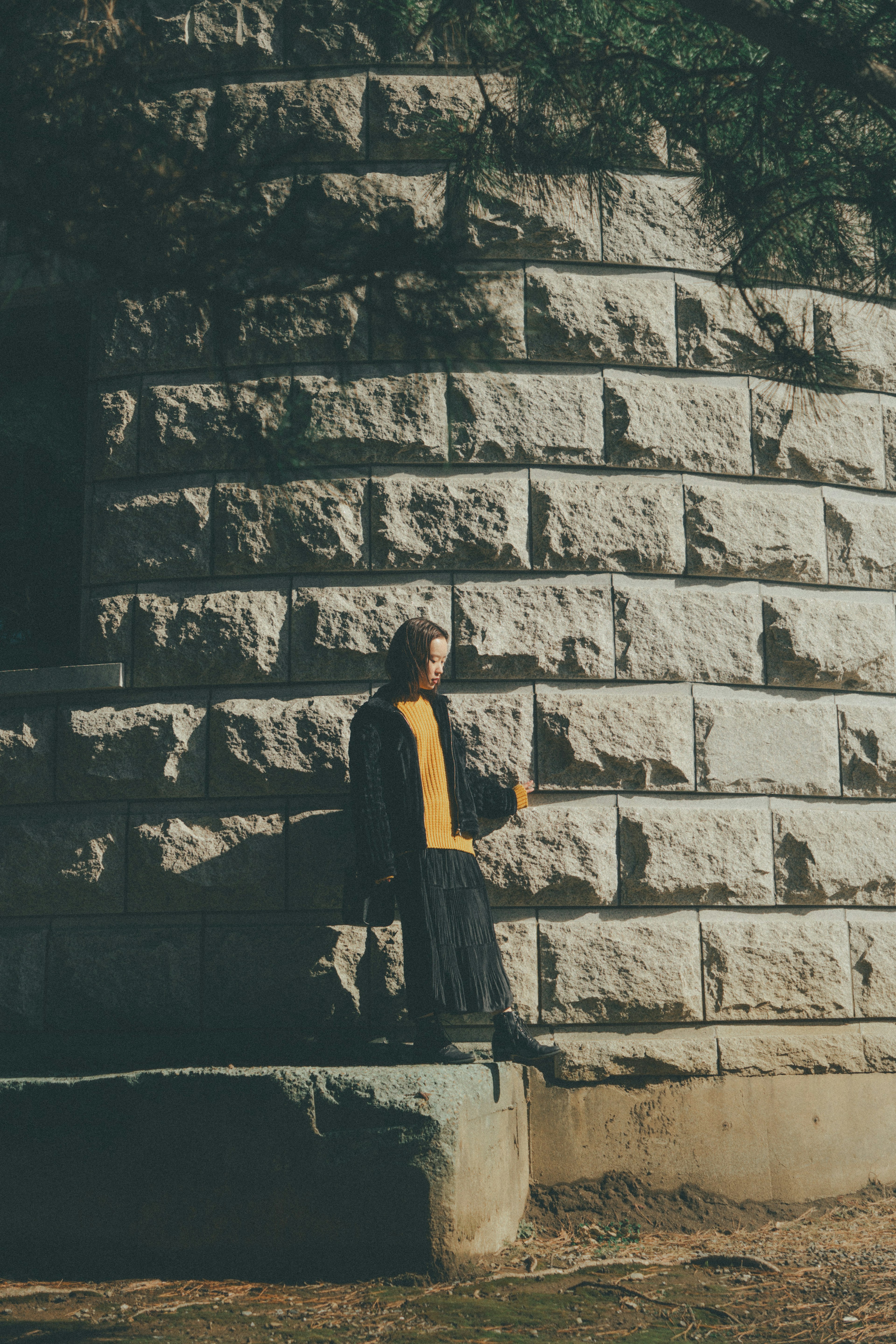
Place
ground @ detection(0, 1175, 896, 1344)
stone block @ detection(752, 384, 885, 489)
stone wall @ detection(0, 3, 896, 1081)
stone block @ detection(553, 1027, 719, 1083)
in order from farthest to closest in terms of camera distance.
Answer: stone block @ detection(752, 384, 885, 489), stone wall @ detection(0, 3, 896, 1081), stone block @ detection(553, 1027, 719, 1083), ground @ detection(0, 1175, 896, 1344)

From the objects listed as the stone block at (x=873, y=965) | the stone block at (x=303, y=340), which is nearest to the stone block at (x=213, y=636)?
the stone block at (x=303, y=340)

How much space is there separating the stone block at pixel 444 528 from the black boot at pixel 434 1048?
183cm

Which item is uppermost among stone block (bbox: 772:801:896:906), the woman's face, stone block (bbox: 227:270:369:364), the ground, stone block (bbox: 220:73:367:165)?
stone block (bbox: 220:73:367:165)

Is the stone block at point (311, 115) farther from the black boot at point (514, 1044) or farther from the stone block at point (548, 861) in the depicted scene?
the black boot at point (514, 1044)

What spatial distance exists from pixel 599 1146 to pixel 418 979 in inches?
42.0

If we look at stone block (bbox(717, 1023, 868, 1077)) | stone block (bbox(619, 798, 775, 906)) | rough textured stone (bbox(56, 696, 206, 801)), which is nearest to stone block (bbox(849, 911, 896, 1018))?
stone block (bbox(717, 1023, 868, 1077))

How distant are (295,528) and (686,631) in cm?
173

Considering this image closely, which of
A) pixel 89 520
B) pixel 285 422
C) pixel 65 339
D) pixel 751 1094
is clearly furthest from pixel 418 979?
pixel 65 339

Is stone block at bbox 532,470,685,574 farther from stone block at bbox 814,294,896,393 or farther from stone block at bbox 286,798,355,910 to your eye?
stone block at bbox 286,798,355,910

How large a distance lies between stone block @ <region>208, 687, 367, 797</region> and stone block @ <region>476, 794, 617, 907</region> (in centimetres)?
68

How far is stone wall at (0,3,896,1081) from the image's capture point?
438 cm

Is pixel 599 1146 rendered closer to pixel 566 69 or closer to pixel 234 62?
pixel 566 69

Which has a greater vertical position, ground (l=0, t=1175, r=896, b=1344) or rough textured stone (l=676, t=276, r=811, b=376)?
rough textured stone (l=676, t=276, r=811, b=376)

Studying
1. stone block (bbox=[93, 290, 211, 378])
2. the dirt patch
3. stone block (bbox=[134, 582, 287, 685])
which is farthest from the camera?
stone block (bbox=[93, 290, 211, 378])
